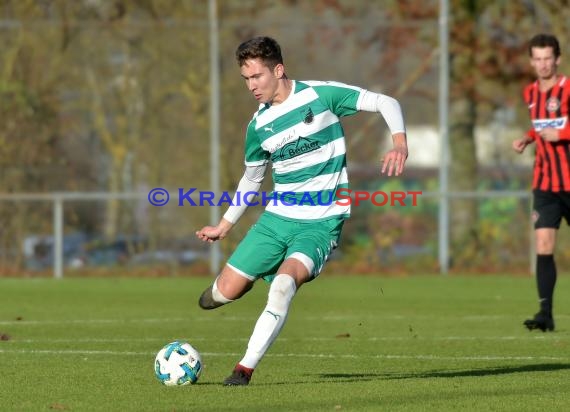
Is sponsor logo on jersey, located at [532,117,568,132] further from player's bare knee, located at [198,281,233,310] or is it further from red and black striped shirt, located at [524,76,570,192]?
player's bare knee, located at [198,281,233,310]

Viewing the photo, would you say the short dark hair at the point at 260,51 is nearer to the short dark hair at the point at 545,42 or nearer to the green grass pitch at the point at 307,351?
the green grass pitch at the point at 307,351

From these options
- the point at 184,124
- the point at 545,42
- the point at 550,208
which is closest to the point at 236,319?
the point at 550,208

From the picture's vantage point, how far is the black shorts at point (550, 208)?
10930 millimetres

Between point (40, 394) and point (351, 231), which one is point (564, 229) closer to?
point (351, 231)

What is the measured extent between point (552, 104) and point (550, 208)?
0.84 meters

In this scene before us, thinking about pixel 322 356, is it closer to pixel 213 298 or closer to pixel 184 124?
pixel 213 298

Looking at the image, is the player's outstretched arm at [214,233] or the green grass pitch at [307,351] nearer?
the green grass pitch at [307,351]

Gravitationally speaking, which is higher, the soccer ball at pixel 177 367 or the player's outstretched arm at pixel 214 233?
the player's outstretched arm at pixel 214 233

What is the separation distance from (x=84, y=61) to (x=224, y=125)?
2.38 meters

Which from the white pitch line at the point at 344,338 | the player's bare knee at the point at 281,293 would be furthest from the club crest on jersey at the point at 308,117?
the white pitch line at the point at 344,338

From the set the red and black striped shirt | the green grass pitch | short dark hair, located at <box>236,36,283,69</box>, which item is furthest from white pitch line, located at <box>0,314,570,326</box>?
short dark hair, located at <box>236,36,283,69</box>

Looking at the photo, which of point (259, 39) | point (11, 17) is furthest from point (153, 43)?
point (259, 39)

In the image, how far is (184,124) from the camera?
2083 centimetres

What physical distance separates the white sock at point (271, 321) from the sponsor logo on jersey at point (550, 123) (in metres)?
4.30
